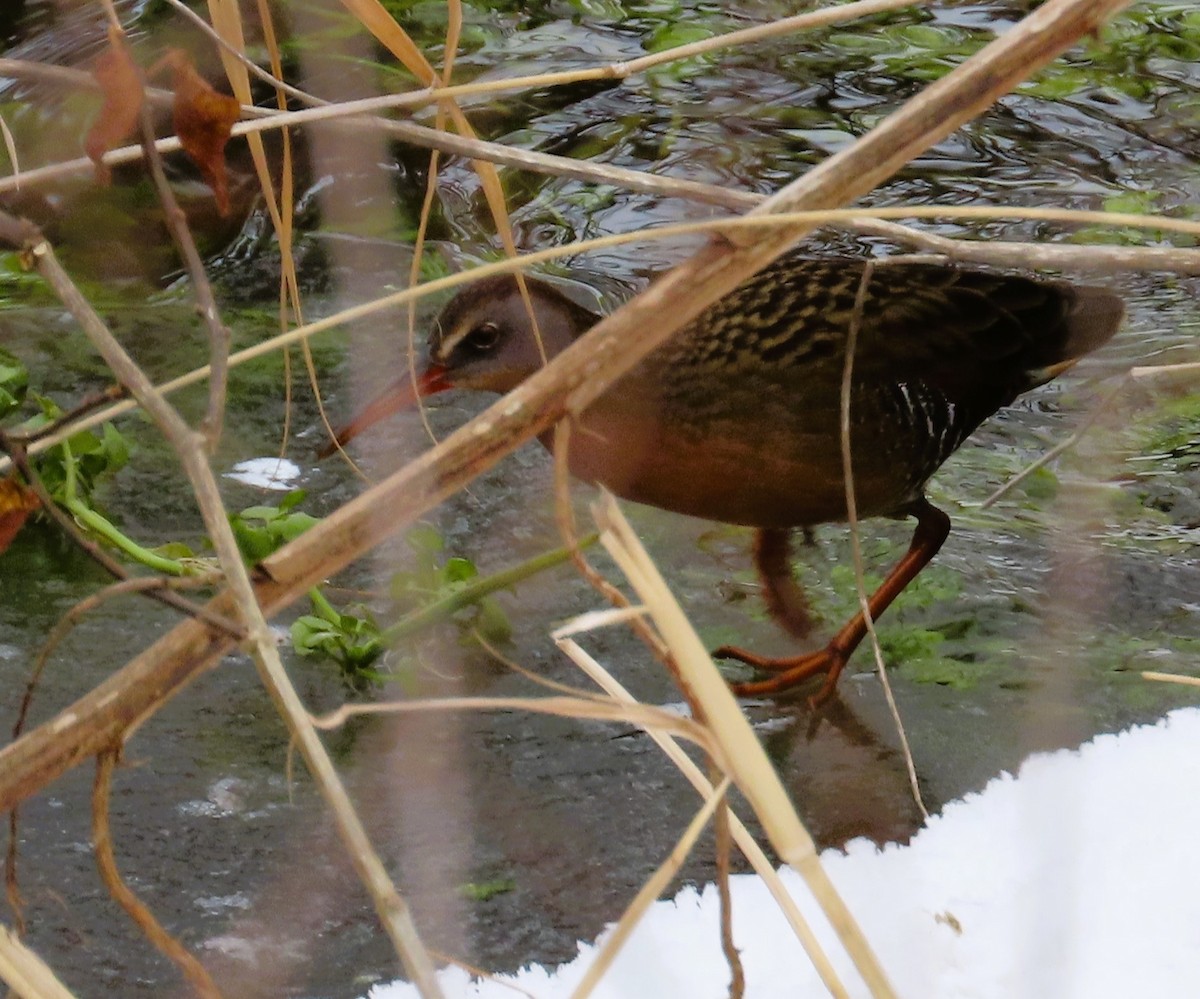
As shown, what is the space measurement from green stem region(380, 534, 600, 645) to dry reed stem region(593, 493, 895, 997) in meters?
0.20

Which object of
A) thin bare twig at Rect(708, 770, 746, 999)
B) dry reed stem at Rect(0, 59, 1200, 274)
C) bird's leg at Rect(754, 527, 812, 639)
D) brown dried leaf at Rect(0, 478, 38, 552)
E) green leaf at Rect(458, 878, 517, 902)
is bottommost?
bird's leg at Rect(754, 527, 812, 639)

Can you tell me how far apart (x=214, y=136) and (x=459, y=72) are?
Answer: 13.0 feet

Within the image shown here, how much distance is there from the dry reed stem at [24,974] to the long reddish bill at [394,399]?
1.46m

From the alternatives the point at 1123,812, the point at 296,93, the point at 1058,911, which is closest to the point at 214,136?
the point at 296,93

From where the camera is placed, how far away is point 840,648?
7.66ft

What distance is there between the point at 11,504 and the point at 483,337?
152 centimetres

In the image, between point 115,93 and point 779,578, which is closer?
point 115,93

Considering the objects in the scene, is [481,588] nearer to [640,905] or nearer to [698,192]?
[698,192]

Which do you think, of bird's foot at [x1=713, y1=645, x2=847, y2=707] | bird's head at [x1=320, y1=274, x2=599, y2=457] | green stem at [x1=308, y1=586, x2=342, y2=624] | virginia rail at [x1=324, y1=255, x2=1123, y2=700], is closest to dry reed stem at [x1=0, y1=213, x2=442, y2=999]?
green stem at [x1=308, y1=586, x2=342, y2=624]

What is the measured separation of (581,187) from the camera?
453 centimetres

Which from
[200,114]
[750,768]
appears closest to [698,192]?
[200,114]

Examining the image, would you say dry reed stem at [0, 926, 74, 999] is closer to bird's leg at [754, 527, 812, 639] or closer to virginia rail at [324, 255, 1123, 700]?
virginia rail at [324, 255, 1123, 700]

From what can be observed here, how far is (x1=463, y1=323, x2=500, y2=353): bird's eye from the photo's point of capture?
2.65 m

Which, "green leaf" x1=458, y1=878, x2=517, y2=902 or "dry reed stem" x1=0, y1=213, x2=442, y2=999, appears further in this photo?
"green leaf" x1=458, y1=878, x2=517, y2=902
